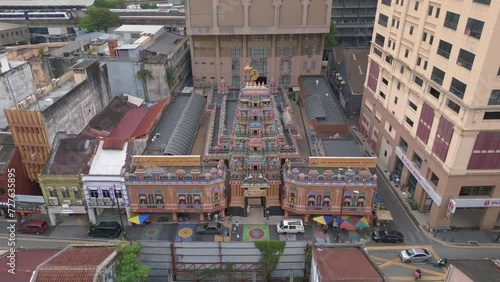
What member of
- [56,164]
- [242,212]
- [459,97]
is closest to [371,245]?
[242,212]

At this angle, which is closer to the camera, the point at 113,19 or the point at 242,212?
the point at 242,212

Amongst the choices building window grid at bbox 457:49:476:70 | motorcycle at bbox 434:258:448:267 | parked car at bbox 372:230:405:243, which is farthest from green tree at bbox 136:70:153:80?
motorcycle at bbox 434:258:448:267

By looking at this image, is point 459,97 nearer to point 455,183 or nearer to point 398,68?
point 455,183

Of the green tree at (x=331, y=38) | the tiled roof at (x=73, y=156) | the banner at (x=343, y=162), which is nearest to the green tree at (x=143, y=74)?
the tiled roof at (x=73, y=156)

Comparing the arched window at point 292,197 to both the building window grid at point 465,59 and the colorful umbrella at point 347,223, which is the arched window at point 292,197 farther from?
the building window grid at point 465,59

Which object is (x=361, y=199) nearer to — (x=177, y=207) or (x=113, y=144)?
(x=177, y=207)
